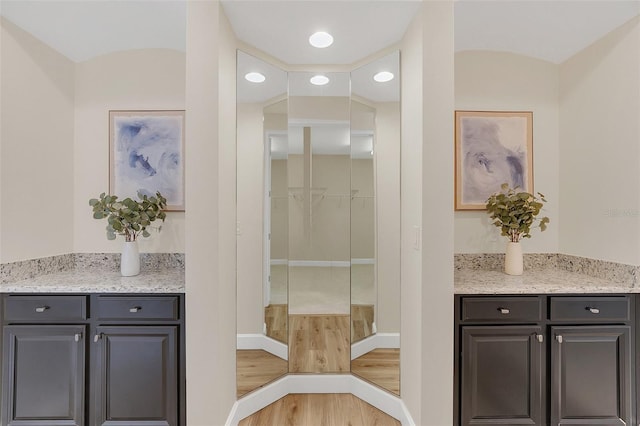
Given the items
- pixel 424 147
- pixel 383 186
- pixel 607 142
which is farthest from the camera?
pixel 383 186

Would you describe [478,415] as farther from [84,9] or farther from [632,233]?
[84,9]

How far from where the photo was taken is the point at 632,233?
1.90 metres

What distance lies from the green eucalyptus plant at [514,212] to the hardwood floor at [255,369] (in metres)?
1.88

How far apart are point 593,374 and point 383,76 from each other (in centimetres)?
226

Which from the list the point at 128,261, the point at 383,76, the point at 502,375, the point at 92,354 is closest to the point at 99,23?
the point at 128,261

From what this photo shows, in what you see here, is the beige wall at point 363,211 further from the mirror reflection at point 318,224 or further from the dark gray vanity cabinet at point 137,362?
the dark gray vanity cabinet at point 137,362

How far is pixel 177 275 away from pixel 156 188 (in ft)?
2.28

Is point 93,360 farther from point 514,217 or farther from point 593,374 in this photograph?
point 593,374

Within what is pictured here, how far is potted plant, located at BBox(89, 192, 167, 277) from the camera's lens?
2.06 metres

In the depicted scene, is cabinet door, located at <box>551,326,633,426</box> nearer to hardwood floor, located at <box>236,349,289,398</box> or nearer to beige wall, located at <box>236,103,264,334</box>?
hardwood floor, located at <box>236,349,289,398</box>

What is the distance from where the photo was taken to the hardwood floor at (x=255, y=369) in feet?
6.91

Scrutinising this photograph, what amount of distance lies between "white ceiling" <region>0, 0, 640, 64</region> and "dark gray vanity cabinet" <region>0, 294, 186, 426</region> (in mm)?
1710

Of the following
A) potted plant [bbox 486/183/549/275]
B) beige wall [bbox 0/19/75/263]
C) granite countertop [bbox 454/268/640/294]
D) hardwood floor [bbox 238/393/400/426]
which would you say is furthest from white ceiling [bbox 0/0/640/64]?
hardwood floor [bbox 238/393/400/426]

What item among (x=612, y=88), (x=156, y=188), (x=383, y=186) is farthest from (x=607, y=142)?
(x=156, y=188)
